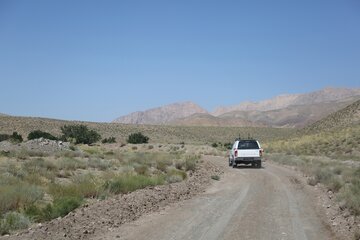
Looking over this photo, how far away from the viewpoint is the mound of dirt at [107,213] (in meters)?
11.1

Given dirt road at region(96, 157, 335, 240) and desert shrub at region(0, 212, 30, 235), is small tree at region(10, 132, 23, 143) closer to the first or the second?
dirt road at region(96, 157, 335, 240)

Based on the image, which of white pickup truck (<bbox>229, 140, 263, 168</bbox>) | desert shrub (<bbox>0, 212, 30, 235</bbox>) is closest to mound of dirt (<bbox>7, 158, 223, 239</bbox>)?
desert shrub (<bbox>0, 212, 30, 235</bbox>)

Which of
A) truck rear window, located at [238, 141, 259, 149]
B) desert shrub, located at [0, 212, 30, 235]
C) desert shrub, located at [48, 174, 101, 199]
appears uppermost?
truck rear window, located at [238, 141, 259, 149]

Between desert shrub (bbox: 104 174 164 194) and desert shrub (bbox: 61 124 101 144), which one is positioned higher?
desert shrub (bbox: 61 124 101 144)

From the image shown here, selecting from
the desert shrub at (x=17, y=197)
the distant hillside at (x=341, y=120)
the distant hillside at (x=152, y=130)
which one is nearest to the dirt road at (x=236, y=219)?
the desert shrub at (x=17, y=197)

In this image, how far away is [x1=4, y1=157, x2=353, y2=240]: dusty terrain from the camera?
11.1 m

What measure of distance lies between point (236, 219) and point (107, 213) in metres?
3.68

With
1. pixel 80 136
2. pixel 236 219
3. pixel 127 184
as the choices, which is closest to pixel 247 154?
pixel 127 184

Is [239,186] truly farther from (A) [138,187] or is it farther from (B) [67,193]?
(B) [67,193]

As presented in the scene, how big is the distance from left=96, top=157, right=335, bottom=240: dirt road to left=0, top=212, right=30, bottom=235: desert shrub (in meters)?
2.04

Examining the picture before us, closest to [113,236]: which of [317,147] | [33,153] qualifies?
[33,153]

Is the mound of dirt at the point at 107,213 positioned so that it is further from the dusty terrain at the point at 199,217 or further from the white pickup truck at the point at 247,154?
the white pickup truck at the point at 247,154

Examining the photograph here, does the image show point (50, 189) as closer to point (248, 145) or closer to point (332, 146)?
point (248, 145)

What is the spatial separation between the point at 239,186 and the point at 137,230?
10.5 metres
